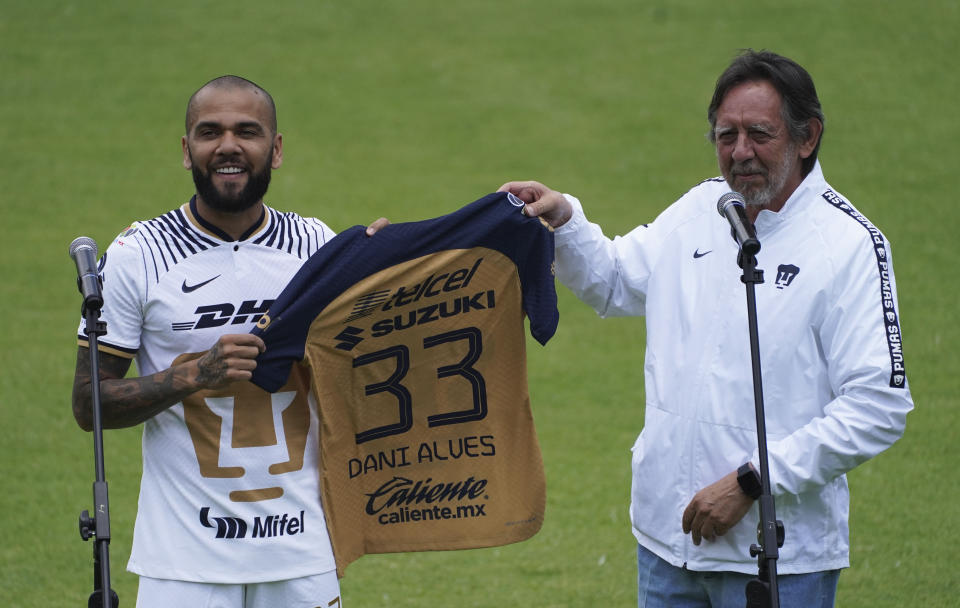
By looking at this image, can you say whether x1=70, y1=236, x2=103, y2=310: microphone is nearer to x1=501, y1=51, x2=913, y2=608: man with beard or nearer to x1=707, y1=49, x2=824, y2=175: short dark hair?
x1=501, y1=51, x2=913, y2=608: man with beard

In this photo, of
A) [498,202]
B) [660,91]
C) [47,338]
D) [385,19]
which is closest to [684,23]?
[660,91]

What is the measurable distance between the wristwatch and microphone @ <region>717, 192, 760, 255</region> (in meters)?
0.56

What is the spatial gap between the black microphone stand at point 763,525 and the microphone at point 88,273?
1.58 m

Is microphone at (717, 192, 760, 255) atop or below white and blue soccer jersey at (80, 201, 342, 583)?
atop

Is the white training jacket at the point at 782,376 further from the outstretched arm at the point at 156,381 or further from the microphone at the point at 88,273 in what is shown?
the microphone at the point at 88,273

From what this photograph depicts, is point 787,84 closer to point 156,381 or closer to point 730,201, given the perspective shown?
point 730,201

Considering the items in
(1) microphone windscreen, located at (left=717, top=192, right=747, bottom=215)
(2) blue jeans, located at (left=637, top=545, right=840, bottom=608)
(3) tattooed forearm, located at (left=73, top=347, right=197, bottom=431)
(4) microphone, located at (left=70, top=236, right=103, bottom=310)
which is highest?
(1) microphone windscreen, located at (left=717, top=192, right=747, bottom=215)

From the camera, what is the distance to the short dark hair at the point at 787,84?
333 cm

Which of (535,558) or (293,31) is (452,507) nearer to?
(535,558)

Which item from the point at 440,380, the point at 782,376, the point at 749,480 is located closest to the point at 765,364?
the point at 782,376

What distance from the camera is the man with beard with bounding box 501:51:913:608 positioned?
10.2ft

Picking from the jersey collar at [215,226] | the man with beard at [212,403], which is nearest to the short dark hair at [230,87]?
the man with beard at [212,403]

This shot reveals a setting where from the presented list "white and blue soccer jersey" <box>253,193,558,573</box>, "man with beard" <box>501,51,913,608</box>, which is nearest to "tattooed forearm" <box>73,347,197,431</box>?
"white and blue soccer jersey" <box>253,193,558,573</box>

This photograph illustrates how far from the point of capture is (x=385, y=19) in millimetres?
15203
